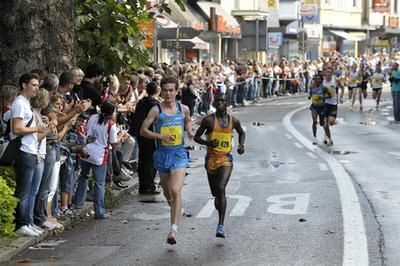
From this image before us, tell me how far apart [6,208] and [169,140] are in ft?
6.08

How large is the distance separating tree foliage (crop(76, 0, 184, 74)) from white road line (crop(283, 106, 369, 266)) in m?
3.72

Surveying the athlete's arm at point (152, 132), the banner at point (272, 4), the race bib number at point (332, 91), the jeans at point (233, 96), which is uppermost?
the banner at point (272, 4)

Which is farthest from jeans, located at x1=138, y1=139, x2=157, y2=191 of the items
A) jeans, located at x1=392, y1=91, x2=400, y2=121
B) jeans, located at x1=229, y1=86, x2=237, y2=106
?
jeans, located at x1=229, y1=86, x2=237, y2=106

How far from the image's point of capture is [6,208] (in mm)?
10375

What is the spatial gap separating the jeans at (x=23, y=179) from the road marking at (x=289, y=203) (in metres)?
3.38

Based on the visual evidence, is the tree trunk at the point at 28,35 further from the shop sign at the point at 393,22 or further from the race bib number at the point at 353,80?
the shop sign at the point at 393,22

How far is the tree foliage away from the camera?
50.1 feet

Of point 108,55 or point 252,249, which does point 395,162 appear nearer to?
point 108,55

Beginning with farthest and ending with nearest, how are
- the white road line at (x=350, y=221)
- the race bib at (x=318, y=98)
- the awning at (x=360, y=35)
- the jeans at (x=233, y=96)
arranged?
1. the awning at (x=360, y=35)
2. the jeans at (x=233, y=96)
3. the race bib at (x=318, y=98)
4. the white road line at (x=350, y=221)

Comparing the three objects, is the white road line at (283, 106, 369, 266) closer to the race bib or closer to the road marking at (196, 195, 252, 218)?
the road marking at (196, 195, 252, 218)

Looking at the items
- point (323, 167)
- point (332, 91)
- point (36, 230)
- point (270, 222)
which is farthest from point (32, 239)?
point (332, 91)

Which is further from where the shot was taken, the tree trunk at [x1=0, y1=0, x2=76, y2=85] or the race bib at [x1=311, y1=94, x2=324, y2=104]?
the race bib at [x1=311, y1=94, x2=324, y2=104]

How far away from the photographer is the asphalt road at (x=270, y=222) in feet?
32.5

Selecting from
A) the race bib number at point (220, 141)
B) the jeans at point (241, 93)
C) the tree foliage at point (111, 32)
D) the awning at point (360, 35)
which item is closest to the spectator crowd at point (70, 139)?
the tree foliage at point (111, 32)
